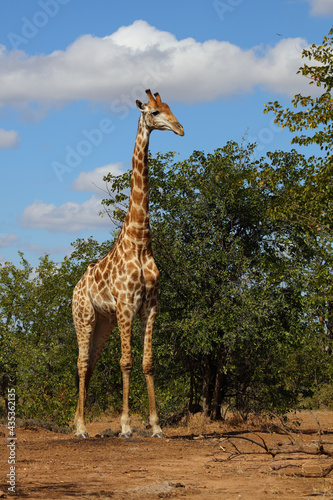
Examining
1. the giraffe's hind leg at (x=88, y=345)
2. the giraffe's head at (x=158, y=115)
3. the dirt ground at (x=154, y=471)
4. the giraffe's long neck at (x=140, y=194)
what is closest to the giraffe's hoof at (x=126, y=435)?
the dirt ground at (x=154, y=471)

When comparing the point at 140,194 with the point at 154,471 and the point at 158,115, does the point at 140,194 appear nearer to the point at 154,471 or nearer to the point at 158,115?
the point at 158,115

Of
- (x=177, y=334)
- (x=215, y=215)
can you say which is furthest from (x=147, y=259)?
(x=215, y=215)

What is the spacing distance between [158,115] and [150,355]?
179 inches

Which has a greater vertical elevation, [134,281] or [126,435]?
[134,281]

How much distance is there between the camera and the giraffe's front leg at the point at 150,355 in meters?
11.4

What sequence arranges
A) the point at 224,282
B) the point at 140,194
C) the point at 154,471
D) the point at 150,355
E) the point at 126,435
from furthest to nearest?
the point at 224,282
the point at 140,194
the point at 150,355
the point at 126,435
the point at 154,471

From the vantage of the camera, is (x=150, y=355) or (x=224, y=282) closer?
(x=150, y=355)

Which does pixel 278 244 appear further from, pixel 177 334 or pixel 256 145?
pixel 177 334

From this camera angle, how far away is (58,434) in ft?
45.2

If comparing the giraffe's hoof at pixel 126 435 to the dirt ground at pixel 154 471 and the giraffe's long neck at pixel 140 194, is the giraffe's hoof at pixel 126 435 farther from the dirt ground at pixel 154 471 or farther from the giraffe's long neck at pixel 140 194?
the giraffe's long neck at pixel 140 194

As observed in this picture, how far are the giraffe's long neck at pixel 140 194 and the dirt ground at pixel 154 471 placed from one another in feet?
12.9

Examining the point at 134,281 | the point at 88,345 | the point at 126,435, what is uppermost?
the point at 134,281

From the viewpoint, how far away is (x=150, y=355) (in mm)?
11586

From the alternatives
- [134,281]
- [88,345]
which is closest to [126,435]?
[88,345]
